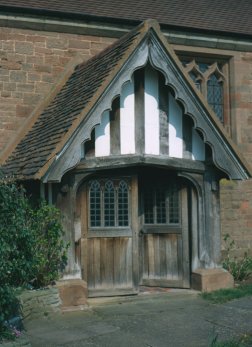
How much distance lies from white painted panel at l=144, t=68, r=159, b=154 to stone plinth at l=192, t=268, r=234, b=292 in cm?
248

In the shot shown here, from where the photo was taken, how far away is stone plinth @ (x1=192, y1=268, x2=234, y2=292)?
960 centimetres

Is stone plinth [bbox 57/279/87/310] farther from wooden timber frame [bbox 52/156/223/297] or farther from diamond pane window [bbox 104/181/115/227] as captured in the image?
diamond pane window [bbox 104/181/115/227]

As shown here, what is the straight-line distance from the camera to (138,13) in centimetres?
1301

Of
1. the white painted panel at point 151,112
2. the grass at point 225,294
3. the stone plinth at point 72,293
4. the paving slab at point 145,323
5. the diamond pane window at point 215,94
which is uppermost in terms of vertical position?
the diamond pane window at point 215,94

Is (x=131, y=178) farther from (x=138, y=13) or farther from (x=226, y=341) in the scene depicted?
(x=138, y=13)

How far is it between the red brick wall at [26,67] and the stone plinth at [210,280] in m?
4.91

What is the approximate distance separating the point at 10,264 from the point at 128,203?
3528mm

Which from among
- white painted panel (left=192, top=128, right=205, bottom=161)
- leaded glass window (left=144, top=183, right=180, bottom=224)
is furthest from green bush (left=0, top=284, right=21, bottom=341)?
white painted panel (left=192, top=128, right=205, bottom=161)

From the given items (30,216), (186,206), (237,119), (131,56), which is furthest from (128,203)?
(237,119)

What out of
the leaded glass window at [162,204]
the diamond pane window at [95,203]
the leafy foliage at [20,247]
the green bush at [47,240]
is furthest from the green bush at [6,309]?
the leaded glass window at [162,204]

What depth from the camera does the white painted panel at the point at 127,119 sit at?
9.13m

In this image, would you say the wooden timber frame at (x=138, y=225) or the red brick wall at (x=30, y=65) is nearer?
the wooden timber frame at (x=138, y=225)

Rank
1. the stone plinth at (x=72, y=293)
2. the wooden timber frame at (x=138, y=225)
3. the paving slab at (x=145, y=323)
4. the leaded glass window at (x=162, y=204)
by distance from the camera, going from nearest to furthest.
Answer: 1. the paving slab at (x=145, y=323)
2. the stone plinth at (x=72, y=293)
3. the wooden timber frame at (x=138, y=225)
4. the leaded glass window at (x=162, y=204)

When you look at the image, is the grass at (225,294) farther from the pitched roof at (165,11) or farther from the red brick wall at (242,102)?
the pitched roof at (165,11)
